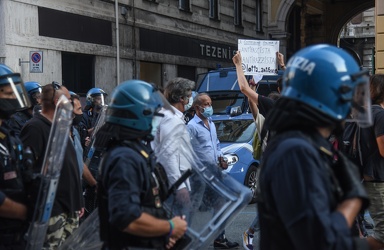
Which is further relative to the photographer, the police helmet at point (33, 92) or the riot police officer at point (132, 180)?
the police helmet at point (33, 92)

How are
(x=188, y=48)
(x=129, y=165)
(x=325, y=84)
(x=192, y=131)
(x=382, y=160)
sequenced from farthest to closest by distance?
(x=188, y=48) < (x=192, y=131) < (x=382, y=160) < (x=129, y=165) < (x=325, y=84)

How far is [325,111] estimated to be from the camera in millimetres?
2242

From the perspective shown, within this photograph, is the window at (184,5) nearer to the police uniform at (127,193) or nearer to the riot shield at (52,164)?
the riot shield at (52,164)

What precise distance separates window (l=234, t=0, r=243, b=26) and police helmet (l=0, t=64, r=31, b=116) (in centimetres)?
2425

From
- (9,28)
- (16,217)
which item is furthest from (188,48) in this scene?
(16,217)

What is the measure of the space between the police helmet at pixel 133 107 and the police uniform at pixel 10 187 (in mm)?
775

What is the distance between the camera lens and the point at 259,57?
9.84 metres

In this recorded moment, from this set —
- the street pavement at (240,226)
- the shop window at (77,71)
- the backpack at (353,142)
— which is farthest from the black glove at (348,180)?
the shop window at (77,71)

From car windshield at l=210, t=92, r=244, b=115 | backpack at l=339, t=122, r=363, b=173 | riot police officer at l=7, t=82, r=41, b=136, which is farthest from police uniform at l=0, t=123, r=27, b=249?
car windshield at l=210, t=92, r=244, b=115

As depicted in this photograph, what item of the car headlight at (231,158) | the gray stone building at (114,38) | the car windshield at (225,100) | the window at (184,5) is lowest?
the car headlight at (231,158)

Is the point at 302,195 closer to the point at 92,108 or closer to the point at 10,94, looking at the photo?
the point at 10,94

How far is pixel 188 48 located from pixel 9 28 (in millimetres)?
9529

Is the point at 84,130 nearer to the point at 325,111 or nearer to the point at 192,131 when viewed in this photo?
the point at 192,131

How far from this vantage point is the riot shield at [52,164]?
11.3 ft
